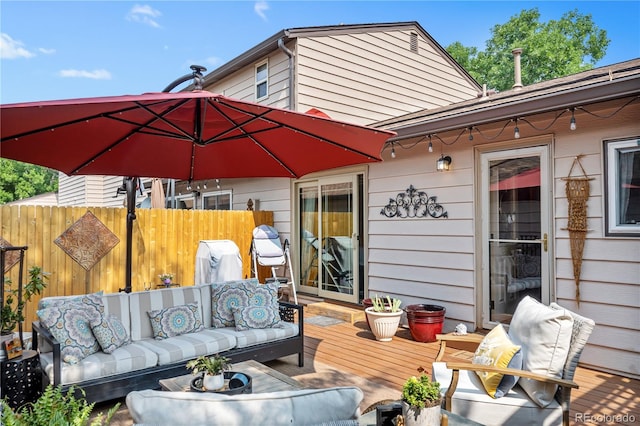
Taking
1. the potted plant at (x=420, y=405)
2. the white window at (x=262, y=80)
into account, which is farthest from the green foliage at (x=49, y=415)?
the white window at (x=262, y=80)

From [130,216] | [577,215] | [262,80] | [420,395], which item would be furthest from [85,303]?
[262,80]

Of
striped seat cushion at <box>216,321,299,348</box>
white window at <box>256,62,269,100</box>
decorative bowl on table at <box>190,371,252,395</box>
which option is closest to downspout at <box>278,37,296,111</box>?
white window at <box>256,62,269,100</box>

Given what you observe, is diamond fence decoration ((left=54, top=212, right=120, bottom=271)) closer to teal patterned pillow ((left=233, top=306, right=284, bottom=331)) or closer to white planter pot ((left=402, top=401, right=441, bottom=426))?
teal patterned pillow ((left=233, top=306, right=284, bottom=331))

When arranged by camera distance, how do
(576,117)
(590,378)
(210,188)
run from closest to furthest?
(590,378)
(576,117)
(210,188)

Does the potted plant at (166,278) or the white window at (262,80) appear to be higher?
the white window at (262,80)

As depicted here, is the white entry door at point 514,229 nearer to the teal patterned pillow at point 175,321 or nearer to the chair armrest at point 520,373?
the chair armrest at point 520,373

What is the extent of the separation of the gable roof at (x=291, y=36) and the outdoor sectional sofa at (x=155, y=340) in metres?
4.88

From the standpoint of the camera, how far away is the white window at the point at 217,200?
9.39 m

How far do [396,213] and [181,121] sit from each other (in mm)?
3475

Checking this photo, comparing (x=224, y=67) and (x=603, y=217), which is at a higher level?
(x=224, y=67)

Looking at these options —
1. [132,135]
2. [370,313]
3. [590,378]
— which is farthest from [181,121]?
[590,378]

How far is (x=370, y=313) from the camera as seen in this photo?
16.5 ft

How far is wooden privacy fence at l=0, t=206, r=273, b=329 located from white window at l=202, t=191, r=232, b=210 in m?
1.51

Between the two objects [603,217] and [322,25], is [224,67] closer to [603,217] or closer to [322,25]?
[322,25]
